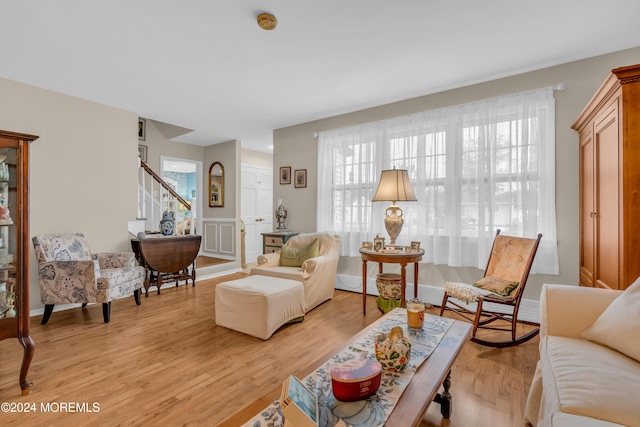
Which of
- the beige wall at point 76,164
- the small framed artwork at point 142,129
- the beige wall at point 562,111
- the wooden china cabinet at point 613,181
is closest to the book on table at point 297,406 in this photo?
the wooden china cabinet at point 613,181

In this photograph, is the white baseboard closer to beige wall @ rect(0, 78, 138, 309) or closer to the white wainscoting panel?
the white wainscoting panel

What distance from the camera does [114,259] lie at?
3.26 m

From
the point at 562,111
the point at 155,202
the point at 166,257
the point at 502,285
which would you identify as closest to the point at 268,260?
the point at 166,257

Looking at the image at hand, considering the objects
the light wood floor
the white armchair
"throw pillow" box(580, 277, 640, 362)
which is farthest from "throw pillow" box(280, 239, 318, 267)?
"throw pillow" box(580, 277, 640, 362)

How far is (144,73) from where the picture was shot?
285 centimetres

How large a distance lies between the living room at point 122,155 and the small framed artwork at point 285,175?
0.45 ft

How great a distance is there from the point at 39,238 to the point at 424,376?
3.58 metres

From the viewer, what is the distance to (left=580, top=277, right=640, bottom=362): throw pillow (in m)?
1.24

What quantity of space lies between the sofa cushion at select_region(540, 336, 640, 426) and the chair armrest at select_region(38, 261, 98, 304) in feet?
11.3

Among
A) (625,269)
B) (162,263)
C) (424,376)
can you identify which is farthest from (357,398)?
(162,263)

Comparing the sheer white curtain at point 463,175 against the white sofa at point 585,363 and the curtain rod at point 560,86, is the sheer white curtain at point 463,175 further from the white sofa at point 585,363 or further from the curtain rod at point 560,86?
the white sofa at point 585,363

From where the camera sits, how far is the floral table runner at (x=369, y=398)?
933 mm

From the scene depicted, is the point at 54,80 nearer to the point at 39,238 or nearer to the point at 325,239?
the point at 39,238

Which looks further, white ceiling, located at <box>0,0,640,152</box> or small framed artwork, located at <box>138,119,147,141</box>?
small framed artwork, located at <box>138,119,147,141</box>
